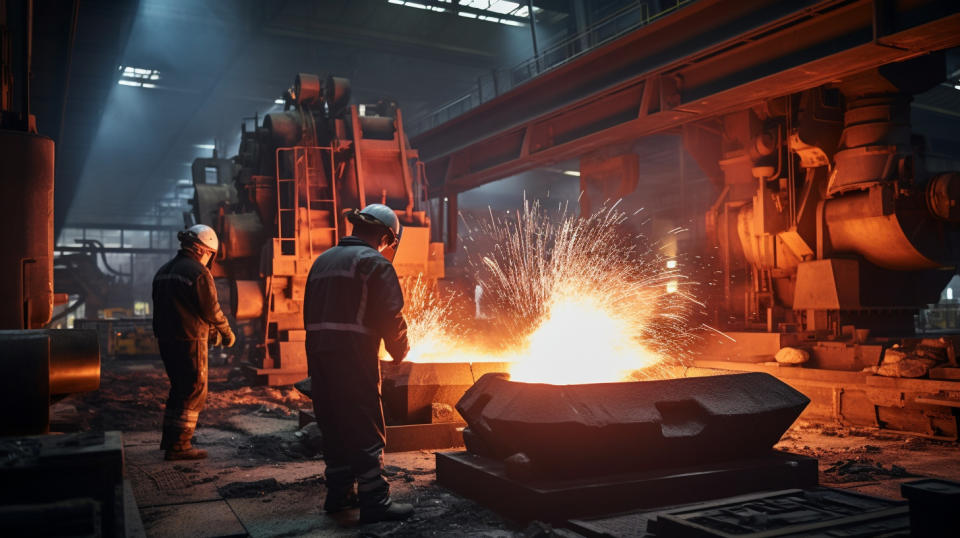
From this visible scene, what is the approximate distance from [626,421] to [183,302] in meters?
3.19

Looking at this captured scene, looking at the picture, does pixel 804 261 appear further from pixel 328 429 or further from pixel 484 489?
pixel 328 429

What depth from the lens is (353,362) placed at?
345cm

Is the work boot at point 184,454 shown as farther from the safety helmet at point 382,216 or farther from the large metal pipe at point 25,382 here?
the large metal pipe at point 25,382

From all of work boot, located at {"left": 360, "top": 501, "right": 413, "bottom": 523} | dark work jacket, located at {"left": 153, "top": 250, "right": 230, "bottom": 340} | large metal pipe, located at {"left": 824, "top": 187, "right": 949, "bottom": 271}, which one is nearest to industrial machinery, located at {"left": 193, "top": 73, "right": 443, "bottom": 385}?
dark work jacket, located at {"left": 153, "top": 250, "right": 230, "bottom": 340}

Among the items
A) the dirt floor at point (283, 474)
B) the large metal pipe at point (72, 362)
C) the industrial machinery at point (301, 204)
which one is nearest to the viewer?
the large metal pipe at point (72, 362)

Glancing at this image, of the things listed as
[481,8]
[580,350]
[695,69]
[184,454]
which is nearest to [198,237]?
[184,454]

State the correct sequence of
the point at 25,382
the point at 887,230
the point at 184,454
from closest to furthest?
the point at 25,382 → the point at 184,454 → the point at 887,230

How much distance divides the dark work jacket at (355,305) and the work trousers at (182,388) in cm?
180

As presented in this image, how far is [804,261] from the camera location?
24.2 feet

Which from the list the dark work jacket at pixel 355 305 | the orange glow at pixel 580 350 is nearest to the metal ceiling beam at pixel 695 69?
the orange glow at pixel 580 350

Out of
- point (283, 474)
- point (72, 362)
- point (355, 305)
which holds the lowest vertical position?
point (283, 474)

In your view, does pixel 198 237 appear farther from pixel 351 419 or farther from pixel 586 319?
pixel 586 319

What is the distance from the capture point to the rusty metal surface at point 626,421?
347 centimetres

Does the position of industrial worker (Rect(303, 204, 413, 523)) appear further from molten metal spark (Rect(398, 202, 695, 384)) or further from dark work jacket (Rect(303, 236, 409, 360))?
molten metal spark (Rect(398, 202, 695, 384))
